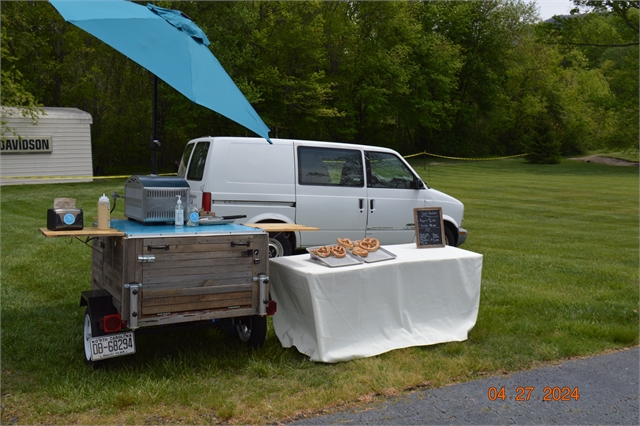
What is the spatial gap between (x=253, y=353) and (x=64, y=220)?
191 cm

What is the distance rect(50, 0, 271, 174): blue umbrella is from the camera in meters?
4.71

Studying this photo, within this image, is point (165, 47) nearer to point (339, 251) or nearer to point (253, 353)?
point (339, 251)

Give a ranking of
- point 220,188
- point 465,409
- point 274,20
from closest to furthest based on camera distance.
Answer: point 465,409
point 220,188
point 274,20

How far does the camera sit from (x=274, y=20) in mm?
35719

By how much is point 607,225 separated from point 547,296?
398 inches

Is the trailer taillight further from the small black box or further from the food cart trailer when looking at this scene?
the small black box

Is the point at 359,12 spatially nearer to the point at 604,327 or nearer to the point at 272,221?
the point at 272,221

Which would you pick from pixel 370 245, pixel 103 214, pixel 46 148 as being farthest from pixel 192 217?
pixel 46 148

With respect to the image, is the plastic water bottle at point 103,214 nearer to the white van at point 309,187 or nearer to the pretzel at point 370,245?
the pretzel at point 370,245

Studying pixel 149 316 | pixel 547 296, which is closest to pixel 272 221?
pixel 547 296

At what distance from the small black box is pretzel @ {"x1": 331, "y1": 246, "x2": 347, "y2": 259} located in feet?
7.21

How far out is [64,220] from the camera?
4.75 meters
